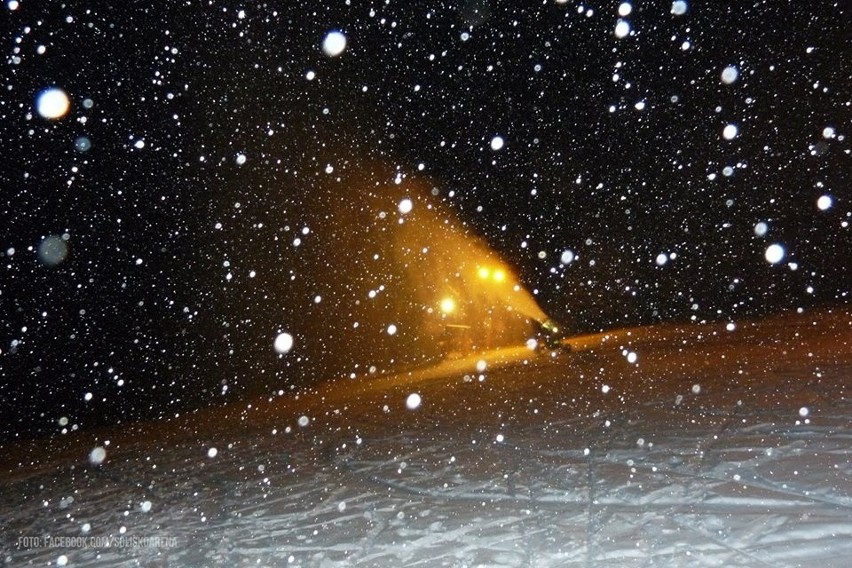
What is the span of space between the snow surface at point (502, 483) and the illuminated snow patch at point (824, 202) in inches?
930

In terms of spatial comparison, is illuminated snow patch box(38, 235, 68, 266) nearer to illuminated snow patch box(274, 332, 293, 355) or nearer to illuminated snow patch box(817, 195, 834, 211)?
illuminated snow patch box(274, 332, 293, 355)

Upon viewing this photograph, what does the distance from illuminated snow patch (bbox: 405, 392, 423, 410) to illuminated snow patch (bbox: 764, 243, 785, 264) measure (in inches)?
1007

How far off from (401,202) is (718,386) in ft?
41.6

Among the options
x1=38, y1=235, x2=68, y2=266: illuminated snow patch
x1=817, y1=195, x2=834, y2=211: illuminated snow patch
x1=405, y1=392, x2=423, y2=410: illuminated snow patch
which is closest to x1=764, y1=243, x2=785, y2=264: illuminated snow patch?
x1=817, y1=195, x2=834, y2=211: illuminated snow patch

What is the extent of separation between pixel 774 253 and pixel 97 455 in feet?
97.3

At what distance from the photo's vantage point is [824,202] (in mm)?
28172

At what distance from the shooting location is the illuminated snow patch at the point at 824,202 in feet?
91.9

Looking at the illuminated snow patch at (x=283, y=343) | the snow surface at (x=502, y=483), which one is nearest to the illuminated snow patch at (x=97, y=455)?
the snow surface at (x=502, y=483)

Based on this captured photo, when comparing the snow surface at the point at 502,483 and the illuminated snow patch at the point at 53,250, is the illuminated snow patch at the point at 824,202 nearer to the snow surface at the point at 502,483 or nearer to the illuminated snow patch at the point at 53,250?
the snow surface at the point at 502,483

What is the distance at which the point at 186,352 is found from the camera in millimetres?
13234

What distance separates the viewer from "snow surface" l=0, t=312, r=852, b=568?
2855 millimetres

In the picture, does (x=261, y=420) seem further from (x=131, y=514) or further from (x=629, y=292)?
(x=629, y=292)

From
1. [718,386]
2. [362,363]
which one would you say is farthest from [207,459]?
[362,363]

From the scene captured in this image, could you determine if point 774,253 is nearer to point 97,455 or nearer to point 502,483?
point 97,455
